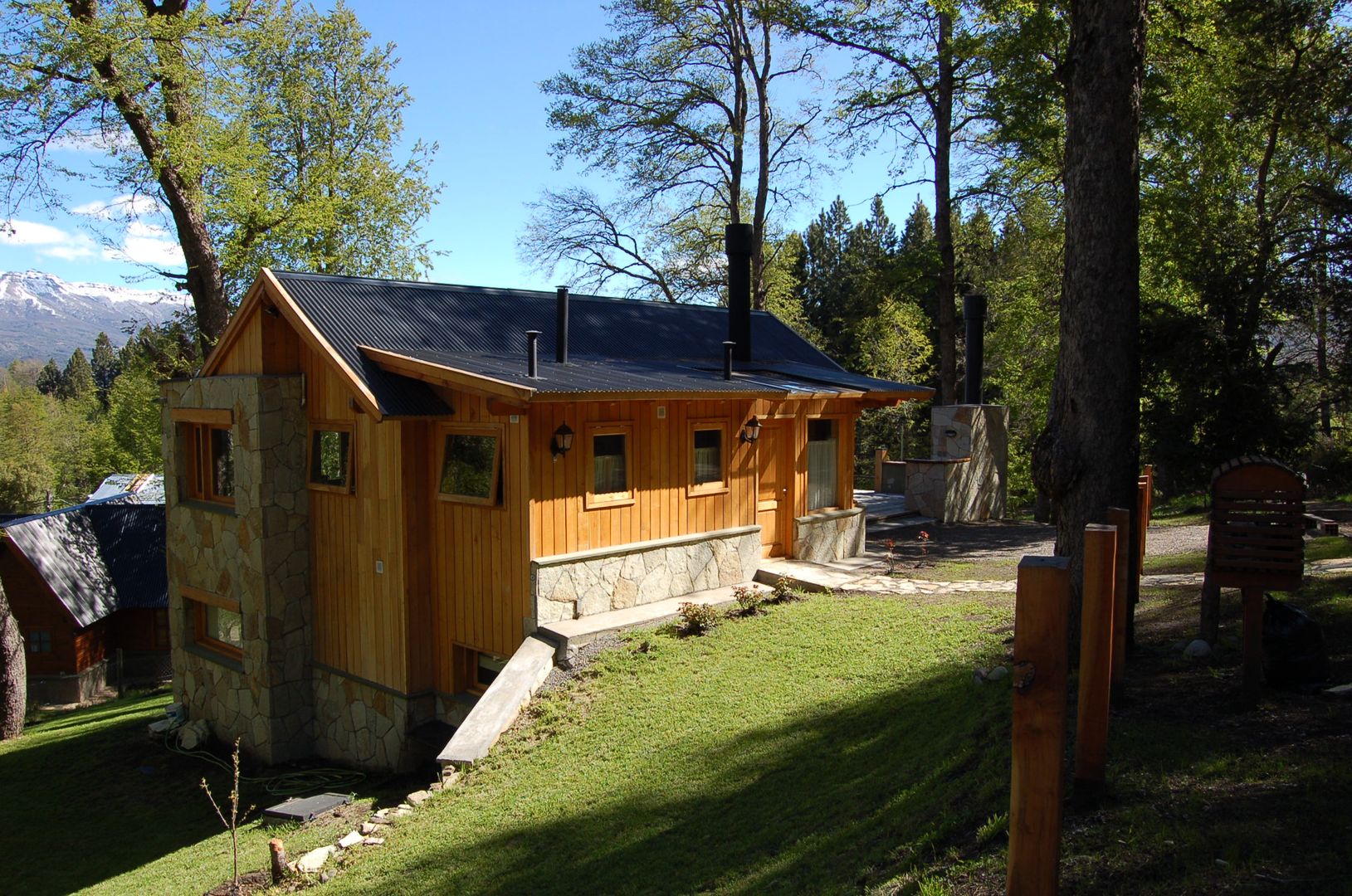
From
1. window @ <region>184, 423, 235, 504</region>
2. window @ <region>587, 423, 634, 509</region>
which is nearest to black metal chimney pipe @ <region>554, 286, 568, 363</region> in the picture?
window @ <region>587, 423, 634, 509</region>

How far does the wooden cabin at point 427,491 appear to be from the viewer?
9844 mm

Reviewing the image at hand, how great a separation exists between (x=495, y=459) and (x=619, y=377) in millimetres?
1807

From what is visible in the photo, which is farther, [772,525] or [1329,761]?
[772,525]

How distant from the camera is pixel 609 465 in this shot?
34.4ft

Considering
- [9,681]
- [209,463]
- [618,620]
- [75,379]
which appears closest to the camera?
[618,620]

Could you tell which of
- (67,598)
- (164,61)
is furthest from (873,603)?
(67,598)

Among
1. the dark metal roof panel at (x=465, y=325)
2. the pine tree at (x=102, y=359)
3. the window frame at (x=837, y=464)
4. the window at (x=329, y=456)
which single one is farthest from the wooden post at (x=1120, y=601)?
the pine tree at (x=102, y=359)

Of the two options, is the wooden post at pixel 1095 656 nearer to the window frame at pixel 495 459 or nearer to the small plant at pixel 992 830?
the small plant at pixel 992 830

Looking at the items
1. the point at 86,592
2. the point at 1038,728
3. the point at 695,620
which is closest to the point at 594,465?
the point at 695,620

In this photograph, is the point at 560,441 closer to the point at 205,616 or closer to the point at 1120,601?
the point at 1120,601

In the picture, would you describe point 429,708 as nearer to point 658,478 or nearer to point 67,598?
point 658,478

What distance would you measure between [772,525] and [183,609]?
9098 mm

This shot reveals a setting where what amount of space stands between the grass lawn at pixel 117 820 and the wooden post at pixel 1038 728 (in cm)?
656

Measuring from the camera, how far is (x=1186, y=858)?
3475mm
